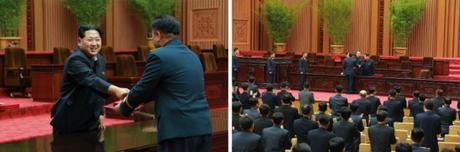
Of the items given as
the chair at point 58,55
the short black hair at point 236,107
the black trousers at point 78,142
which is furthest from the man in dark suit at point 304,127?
the chair at point 58,55

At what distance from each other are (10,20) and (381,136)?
7743 millimetres

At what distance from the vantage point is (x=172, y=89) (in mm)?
2020

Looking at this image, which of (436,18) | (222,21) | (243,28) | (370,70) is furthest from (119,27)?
(436,18)

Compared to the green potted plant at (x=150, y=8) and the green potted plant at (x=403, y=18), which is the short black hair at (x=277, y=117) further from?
the green potted plant at (x=403, y=18)

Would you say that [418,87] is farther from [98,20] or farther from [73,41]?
[73,41]

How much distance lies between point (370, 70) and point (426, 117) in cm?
661

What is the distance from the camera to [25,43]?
12.4 m

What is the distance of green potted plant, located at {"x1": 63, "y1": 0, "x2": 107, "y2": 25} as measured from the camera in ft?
40.5

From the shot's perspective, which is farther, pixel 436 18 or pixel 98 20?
pixel 436 18

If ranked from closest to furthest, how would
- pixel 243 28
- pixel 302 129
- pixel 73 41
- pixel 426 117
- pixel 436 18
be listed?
pixel 302 129
pixel 426 117
pixel 73 41
pixel 436 18
pixel 243 28

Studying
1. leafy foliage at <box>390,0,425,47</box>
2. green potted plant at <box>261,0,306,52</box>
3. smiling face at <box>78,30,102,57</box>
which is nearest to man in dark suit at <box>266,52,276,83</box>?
green potted plant at <box>261,0,306,52</box>

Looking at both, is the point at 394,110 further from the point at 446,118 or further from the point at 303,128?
the point at 303,128

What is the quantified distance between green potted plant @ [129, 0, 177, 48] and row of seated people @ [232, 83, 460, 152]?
5348 millimetres

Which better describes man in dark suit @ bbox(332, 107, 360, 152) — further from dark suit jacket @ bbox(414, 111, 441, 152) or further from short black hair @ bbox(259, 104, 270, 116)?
dark suit jacket @ bbox(414, 111, 441, 152)
